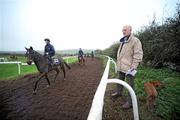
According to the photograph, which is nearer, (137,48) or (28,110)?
(137,48)

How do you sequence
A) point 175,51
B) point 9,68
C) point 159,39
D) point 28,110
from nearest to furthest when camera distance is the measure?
point 28,110 < point 175,51 < point 159,39 < point 9,68

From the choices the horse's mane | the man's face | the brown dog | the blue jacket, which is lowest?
the brown dog

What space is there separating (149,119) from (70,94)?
4252mm

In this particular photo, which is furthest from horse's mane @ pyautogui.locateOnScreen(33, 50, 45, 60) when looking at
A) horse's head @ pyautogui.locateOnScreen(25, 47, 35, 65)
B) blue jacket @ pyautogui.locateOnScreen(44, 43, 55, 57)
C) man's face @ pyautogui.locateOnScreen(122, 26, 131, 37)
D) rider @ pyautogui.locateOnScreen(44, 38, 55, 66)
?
man's face @ pyautogui.locateOnScreen(122, 26, 131, 37)

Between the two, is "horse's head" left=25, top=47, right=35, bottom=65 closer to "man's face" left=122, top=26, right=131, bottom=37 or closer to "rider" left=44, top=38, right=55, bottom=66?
"rider" left=44, top=38, right=55, bottom=66

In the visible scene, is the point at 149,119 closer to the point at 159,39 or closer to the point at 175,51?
the point at 175,51

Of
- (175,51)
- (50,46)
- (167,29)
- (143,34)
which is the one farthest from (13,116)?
(143,34)

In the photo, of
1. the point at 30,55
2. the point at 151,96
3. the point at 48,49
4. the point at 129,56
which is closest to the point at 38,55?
the point at 30,55

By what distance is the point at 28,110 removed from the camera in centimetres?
651

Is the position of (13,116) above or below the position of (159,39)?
below

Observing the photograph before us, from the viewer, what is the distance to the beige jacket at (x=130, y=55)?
5.70 metres

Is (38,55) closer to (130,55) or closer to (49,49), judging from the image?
(49,49)

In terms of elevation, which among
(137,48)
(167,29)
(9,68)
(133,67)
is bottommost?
(9,68)

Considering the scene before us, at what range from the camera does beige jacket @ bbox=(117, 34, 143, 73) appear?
570 cm
